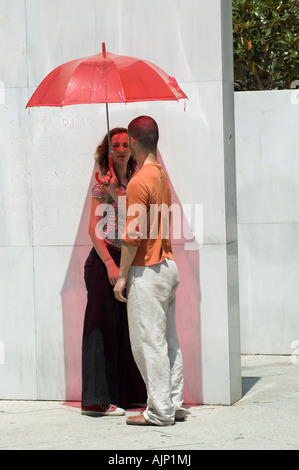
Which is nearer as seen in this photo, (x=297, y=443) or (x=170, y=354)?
(x=297, y=443)

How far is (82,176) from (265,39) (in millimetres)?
6767

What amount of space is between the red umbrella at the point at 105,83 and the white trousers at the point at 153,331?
1.13 m

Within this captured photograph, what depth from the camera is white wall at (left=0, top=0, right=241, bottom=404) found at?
7.52 m

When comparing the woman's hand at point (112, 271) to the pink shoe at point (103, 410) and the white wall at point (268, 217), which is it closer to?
the pink shoe at point (103, 410)

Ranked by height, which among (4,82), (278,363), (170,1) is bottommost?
(278,363)

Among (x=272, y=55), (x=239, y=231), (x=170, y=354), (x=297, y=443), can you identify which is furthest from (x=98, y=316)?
(x=272, y=55)

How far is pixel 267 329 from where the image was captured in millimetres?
9969

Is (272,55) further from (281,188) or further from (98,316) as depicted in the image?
(98,316)

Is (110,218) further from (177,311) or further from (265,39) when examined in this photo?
(265,39)

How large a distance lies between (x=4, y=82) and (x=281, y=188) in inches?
125

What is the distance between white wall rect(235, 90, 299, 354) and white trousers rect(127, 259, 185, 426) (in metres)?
3.17

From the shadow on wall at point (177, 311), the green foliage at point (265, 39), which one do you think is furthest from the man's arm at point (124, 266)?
the green foliage at point (265, 39)
